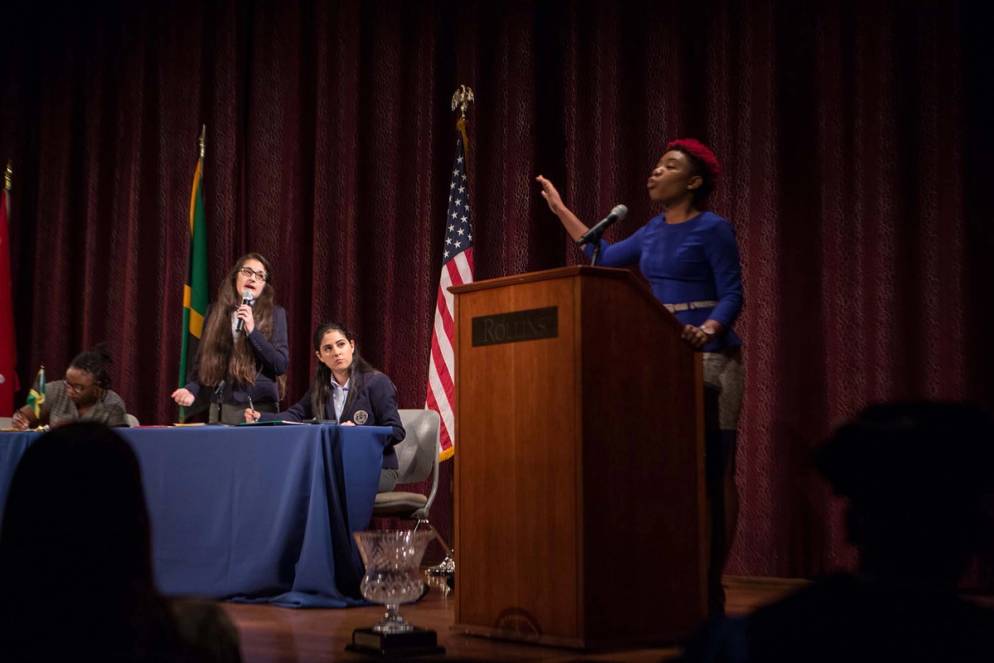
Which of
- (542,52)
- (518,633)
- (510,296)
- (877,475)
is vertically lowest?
(518,633)

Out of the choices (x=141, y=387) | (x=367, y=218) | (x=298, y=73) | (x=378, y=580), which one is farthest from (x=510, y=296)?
(x=141, y=387)

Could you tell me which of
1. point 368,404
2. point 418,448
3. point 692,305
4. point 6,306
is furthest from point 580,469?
point 6,306

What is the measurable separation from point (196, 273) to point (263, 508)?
9.01ft

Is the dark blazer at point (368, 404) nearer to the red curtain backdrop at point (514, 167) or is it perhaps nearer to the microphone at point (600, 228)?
the red curtain backdrop at point (514, 167)

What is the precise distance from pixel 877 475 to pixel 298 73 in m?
6.55

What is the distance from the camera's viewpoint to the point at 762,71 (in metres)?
5.27

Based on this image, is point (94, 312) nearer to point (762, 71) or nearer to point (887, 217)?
point (762, 71)

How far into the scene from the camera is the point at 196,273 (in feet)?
22.1

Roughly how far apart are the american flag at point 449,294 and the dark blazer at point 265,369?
889 millimetres

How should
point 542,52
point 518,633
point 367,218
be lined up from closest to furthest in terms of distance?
point 518,633 < point 542,52 < point 367,218

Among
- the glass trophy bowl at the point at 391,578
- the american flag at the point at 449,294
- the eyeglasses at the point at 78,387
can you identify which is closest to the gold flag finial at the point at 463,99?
the american flag at the point at 449,294

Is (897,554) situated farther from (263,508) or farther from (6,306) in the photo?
(6,306)

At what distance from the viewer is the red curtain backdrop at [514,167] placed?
4.86 m

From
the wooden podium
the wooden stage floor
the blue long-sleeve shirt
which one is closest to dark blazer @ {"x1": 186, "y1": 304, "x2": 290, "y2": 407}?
the wooden stage floor
